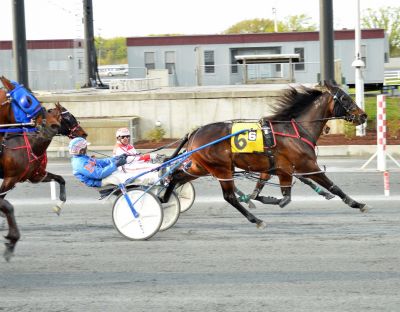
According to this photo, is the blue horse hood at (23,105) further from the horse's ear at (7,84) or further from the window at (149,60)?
the window at (149,60)

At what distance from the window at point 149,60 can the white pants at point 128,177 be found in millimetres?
30594

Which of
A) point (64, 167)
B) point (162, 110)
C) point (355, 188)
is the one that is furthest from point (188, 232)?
point (162, 110)

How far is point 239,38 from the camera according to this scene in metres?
39.8

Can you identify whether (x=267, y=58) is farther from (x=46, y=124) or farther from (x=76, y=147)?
(x=46, y=124)

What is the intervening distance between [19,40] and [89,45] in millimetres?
7555

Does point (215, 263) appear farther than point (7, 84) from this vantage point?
No

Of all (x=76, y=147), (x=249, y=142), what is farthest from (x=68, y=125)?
(x=249, y=142)

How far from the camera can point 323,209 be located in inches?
474

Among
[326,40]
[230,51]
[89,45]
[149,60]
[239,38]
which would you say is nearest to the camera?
[326,40]

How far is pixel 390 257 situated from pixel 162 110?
53.8 ft

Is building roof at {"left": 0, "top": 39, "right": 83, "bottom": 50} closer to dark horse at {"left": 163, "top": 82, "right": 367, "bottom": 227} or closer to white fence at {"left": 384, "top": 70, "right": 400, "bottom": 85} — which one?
white fence at {"left": 384, "top": 70, "right": 400, "bottom": 85}

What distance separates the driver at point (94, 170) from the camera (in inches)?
393

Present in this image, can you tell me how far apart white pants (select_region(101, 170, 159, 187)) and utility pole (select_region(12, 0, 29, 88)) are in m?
16.5

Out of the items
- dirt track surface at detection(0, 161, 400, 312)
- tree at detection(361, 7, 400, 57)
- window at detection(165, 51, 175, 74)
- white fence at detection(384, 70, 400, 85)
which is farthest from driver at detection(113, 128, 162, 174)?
tree at detection(361, 7, 400, 57)
